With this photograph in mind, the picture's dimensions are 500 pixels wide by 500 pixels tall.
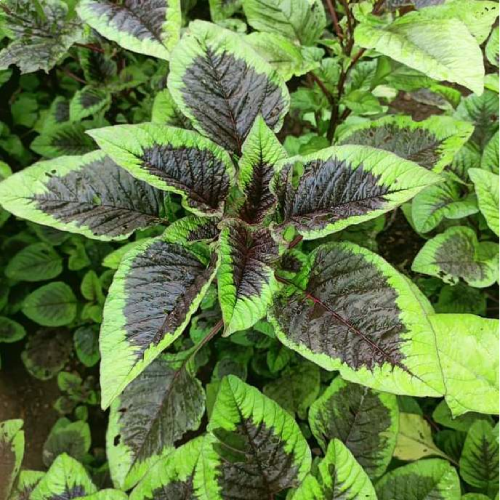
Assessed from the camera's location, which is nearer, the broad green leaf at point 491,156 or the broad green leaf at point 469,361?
the broad green leaf at point 469,361

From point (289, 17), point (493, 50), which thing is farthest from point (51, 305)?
Result: point (493, 50)

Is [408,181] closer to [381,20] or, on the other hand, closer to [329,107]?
[381,20]

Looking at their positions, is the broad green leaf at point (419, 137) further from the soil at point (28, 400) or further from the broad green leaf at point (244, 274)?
the soil at point (28, 400)

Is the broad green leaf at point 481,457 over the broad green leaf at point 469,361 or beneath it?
beneath

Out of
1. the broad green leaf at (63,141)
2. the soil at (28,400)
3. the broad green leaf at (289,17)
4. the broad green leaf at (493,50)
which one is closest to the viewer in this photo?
the broad green leaf at (289,17)

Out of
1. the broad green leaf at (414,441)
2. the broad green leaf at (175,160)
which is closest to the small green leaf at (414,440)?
the broad green leaf at (414,441)

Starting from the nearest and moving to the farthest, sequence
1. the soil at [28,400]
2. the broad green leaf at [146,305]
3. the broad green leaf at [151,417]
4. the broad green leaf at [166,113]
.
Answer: the broad green leaf at [146,305], the broad green leaf at [151,417], the broad green leaf at [166,113], the soil at [28,400]

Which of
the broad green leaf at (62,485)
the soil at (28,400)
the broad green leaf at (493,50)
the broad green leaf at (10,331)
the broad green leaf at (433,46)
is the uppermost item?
the broad green leaf at (433,46)
